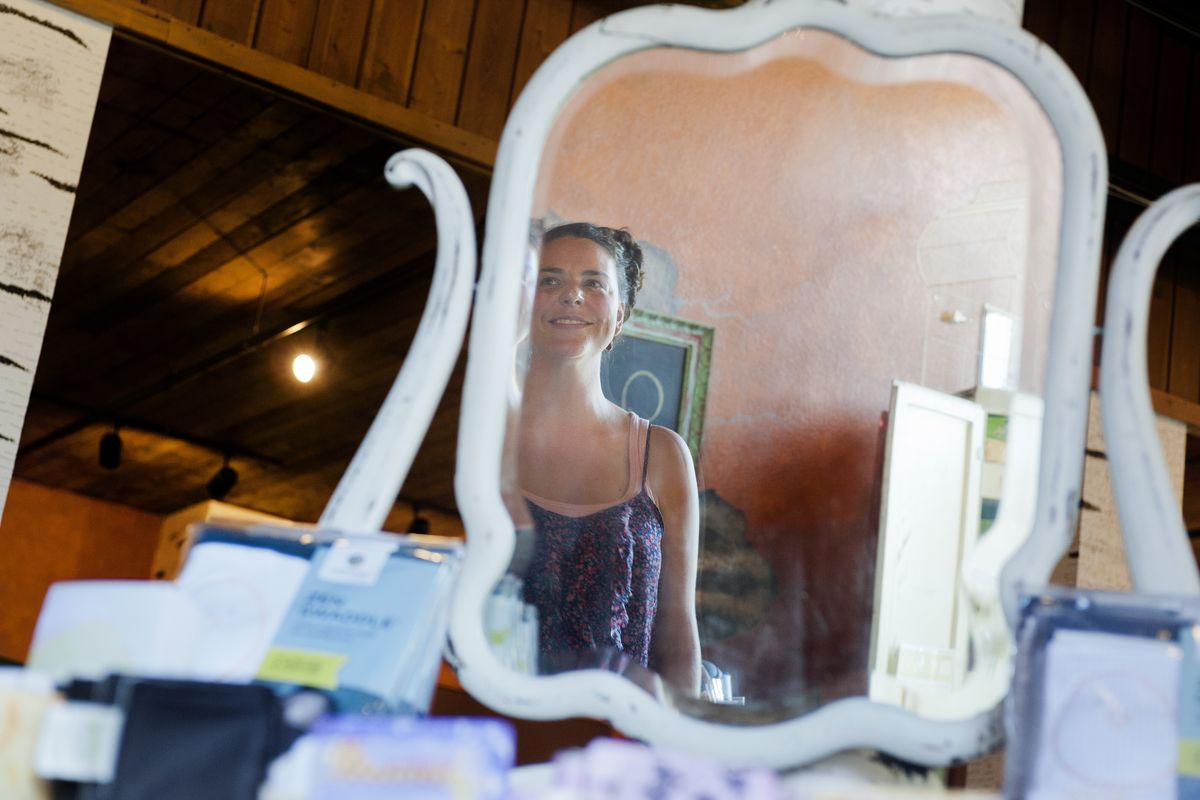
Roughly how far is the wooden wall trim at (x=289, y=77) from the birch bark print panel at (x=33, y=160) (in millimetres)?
47

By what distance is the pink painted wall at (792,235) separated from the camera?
0.97 m

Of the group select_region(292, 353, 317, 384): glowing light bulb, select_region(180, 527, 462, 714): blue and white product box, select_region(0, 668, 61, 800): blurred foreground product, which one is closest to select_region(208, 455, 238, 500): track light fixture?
select_region(292, 353, 317, 384): glowing light bulb

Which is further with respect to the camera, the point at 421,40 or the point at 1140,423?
the point at 421,40

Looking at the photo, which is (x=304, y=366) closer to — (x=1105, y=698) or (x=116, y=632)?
(x=116, y=632)

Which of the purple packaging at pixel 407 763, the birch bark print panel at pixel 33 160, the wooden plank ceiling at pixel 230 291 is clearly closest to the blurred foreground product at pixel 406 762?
the purple packaging at pixel 407 763

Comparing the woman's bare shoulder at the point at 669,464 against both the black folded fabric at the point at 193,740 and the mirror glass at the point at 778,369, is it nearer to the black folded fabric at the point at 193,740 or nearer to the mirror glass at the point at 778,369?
the mirror glass at the point at 778,369

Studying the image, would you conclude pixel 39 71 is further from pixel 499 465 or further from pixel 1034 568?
pixel 1034 568

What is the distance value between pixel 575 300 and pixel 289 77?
1136mm

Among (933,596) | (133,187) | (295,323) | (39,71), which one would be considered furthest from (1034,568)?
(295,323)

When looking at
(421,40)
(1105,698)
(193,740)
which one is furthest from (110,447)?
(1105,698)

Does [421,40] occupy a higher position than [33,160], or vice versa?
[421,40]

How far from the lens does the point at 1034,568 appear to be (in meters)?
0.83

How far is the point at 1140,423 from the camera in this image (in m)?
0.83

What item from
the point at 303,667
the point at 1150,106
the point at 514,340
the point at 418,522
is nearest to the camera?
the point at 303,667
